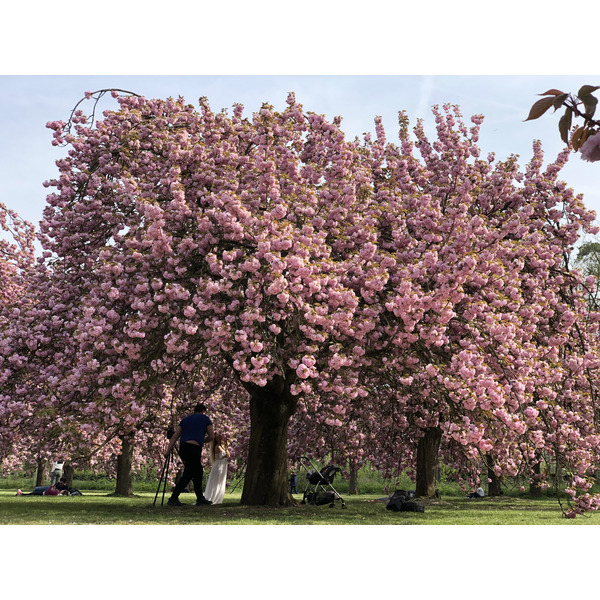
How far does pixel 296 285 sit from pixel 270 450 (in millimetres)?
4375

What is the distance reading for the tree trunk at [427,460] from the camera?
1852cm

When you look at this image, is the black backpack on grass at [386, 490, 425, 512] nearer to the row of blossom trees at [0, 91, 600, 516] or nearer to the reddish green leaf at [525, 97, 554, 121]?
the row of blossom trees at [0, 91, 600, 516]

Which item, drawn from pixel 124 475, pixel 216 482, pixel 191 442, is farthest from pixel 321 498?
pixel 124 475

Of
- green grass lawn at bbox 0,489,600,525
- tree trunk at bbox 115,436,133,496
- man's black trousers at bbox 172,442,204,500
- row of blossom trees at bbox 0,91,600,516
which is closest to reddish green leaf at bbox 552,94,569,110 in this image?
row of blossom trees at bbox 0,91,600,516

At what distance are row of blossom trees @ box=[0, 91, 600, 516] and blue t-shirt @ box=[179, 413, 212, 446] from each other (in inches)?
35.1

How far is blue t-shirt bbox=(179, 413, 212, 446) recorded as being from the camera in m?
12.1

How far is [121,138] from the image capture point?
44.0ft

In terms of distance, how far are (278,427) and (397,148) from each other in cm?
636

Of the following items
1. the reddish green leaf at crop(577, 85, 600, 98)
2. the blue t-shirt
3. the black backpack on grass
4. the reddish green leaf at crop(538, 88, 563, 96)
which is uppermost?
the reddish green leaf at crop(577, 85, 600, 98)

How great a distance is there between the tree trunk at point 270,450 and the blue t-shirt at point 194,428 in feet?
4.96

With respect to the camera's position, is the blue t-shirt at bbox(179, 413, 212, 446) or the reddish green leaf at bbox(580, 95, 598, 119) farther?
the blue t-shirt at bbox(179, 413, 212, 446)

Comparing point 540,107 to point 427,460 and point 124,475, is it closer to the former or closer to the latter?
point 427,460

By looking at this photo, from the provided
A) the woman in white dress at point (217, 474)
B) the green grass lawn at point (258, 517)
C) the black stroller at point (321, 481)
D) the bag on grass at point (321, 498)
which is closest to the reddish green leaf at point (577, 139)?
the green grass lawn at point (258, 517)

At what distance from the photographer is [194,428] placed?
12.1 metres
